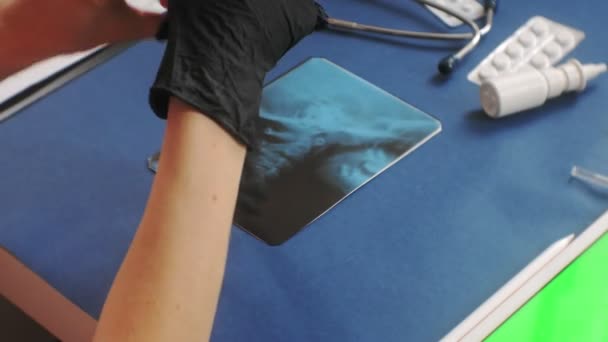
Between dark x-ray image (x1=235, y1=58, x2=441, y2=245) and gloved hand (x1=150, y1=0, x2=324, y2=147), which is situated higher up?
gloved hand (x1=150, y1=0, x2=324, y2=147)

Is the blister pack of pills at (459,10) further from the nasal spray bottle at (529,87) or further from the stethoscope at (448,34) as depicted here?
the nasal spray bottle at (529,87)

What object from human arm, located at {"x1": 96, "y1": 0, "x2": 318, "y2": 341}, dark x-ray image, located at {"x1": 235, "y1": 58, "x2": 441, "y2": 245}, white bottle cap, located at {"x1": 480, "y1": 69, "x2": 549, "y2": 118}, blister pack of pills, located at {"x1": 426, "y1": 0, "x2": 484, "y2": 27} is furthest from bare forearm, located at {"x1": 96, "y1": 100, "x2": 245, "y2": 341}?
blister pack of pills, located at {"x1": 426, "y1": 0, "x2": 484, "y2": 27}

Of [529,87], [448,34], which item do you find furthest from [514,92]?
[448,34]

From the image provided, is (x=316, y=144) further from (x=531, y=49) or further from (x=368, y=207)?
(x=531, y=49)

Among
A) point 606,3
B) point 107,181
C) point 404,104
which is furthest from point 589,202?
point 107,181

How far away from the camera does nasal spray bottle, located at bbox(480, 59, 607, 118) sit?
2.05 feet

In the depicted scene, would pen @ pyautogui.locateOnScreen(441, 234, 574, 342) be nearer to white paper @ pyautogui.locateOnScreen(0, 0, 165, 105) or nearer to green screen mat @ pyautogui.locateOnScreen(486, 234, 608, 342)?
green screen mat @ pyautogui.locateOnScreen(486, 234, 608, 342)

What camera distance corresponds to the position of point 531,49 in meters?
0.70

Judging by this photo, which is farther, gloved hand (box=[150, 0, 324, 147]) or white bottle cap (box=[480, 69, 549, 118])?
white bottle cap (box=[480, 69, 549, 118])

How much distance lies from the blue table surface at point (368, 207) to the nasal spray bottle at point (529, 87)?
1 centimetres

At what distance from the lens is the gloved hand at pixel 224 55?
1.53 ft

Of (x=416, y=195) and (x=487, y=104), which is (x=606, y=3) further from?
(x=416, y=195)

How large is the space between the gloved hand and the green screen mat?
8.7 inches

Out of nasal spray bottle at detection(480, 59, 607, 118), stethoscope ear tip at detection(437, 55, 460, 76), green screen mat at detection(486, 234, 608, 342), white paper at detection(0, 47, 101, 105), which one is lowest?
white paper at detection(0, 47, 101, 105)
